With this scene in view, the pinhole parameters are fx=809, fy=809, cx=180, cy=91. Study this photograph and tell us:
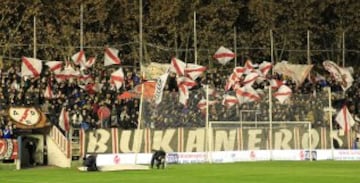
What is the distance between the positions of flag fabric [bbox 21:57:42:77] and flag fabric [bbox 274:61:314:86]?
19.9 m

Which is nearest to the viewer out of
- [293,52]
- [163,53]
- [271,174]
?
[271,174]

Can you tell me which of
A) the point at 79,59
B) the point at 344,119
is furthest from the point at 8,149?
the point at 344,119

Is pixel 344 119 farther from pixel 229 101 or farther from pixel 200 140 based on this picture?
pixel 200 140

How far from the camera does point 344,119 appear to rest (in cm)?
5116

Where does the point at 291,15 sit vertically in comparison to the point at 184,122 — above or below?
above

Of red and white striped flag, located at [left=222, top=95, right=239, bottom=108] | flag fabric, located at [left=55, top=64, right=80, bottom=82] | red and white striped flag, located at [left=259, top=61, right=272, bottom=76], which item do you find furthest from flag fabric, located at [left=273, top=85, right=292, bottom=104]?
flag fabric, located at [left=55, top=64, right=80, bottom=82]

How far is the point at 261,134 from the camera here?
1964 inches

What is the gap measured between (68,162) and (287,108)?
14595mm

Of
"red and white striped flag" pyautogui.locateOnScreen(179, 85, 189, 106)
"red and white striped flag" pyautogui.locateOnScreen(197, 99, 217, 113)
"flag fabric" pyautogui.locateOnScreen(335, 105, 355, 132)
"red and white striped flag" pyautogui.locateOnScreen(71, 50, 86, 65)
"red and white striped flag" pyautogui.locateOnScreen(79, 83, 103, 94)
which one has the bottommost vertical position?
"flag fabric" pyautogui.locateOnScreen(335, 105, 355, 132)

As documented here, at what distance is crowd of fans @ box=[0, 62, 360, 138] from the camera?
46688mm

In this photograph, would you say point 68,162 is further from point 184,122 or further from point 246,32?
point 246,32

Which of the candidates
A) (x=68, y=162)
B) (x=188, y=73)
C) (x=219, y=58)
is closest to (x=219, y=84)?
(x=219, y=58)

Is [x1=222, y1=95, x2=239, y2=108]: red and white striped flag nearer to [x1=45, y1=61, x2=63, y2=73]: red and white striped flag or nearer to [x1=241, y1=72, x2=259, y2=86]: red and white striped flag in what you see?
[x1=241, y1=72, x2=259, y2=86]: red and white striped flag

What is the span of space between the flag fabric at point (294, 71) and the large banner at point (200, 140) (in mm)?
8341
